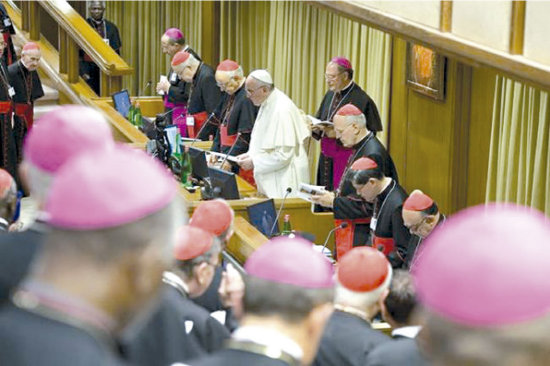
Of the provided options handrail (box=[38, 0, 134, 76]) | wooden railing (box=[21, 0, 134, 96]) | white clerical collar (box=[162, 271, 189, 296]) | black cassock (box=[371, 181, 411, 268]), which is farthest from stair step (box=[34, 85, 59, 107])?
white clerical collar (box=[162, 271, 189, 296])

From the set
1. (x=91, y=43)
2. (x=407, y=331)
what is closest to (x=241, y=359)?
(x=407, y=331)

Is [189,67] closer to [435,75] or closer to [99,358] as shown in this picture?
[435,75]

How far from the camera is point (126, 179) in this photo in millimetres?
1618

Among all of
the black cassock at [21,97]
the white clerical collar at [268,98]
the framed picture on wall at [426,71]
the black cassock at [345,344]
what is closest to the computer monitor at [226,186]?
the white clerical collar at [268,98]

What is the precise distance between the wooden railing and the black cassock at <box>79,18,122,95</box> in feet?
3.50

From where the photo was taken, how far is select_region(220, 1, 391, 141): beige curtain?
10797mm

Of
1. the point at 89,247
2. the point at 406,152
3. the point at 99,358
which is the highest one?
the point at 89,247

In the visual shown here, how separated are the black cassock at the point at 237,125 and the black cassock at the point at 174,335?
560 centimetres

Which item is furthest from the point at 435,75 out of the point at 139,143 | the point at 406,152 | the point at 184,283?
the point at 184,283

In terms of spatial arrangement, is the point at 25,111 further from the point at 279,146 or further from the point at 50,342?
the point at 50,342

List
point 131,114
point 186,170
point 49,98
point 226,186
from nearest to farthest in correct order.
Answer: point 226,186, point 186,170, point 131,114, point 49,98

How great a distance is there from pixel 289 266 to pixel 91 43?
29.3ft

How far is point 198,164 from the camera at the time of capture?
8.12 meters

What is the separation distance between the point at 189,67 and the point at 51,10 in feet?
5.32
